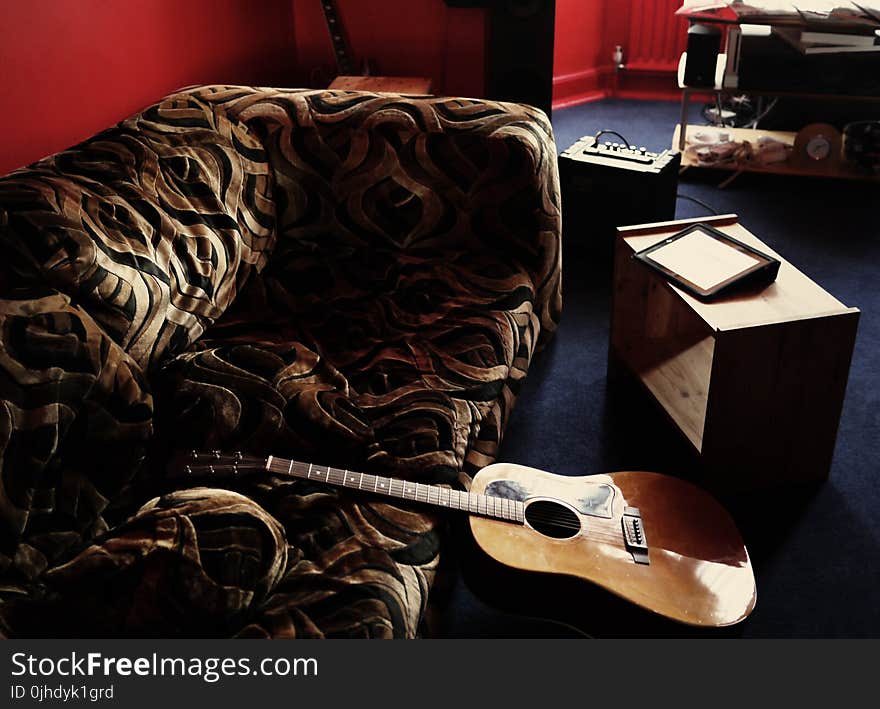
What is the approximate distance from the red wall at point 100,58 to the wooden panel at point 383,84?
35 cm

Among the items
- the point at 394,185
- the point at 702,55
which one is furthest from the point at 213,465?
the point at 702,55

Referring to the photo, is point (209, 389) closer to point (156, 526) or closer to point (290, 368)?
point (290, 368)

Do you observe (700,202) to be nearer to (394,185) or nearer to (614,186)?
(614,186)

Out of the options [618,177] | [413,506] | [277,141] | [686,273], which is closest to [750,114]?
[618,177]

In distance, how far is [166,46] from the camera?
257cm

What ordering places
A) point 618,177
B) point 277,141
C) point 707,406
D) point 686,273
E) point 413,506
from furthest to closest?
point 618,177
point 277,141
point 686,273
point 707,406
point 413,506

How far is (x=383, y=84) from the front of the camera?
3049 mm

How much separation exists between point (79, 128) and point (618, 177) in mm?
1511

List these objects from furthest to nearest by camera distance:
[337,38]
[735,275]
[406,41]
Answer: [406,41], [337,38], [735,275]

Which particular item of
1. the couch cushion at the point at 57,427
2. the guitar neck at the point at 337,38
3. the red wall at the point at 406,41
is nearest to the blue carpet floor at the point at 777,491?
the couch cushion at the point at 57,427

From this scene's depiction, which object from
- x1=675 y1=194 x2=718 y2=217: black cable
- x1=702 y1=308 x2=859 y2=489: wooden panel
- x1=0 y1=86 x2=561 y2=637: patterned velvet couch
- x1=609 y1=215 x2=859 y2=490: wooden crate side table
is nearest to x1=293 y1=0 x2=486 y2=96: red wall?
x1=675 y1=194 x2=718 y2=217: black cable

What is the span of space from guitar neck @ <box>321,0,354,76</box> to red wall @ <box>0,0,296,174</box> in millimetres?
238

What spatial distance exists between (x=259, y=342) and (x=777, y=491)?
1101 mm

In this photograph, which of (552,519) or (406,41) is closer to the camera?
(552,519)
